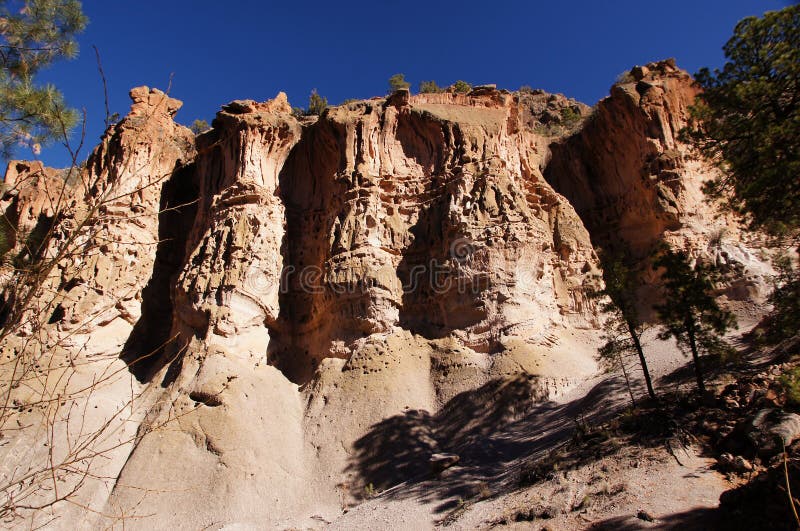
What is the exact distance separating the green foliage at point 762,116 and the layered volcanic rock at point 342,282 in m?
9.25

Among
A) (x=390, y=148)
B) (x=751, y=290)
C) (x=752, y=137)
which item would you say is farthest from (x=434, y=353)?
(x=752, y=137)

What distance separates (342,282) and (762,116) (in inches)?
581

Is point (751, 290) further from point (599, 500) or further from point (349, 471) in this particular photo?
point (349, 471)

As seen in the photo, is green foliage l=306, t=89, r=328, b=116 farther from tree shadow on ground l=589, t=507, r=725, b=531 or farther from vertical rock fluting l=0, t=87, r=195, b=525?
tree shadow on ground l=589, t=507, r=725, b=531

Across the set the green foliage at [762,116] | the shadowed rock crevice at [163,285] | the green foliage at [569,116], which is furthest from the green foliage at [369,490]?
the green foliage at [569,116]

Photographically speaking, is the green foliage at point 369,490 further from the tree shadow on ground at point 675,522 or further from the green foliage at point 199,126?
the green foliage at point 199,126

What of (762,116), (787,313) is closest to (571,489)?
(787,313)

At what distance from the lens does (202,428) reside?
16188 millimetres

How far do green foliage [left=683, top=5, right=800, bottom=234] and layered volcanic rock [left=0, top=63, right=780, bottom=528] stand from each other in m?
9.25

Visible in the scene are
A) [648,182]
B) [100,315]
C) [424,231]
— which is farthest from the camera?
[648,182]

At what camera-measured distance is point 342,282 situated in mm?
20594

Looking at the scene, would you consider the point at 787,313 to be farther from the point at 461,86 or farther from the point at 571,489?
the point at 461,86

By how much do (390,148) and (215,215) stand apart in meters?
8.23

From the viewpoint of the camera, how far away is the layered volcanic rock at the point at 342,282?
1592 cm
